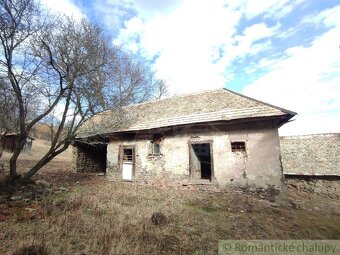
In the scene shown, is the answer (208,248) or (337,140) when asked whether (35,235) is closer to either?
(208,248)

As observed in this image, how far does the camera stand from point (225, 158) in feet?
32.6

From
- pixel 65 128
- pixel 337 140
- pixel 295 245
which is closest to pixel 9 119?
pixel 65 128

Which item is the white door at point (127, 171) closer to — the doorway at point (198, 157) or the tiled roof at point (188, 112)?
the tiled roof at point (188, 112)

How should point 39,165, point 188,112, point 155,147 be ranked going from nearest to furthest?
point 39,165, point 188,112, point 155,147

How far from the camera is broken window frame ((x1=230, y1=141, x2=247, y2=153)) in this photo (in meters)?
9.66

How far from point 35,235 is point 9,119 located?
580cm

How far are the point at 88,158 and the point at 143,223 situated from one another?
1251cm

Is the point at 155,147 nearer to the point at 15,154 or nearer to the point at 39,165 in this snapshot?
the point at 39,165

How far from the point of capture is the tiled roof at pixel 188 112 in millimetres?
9820

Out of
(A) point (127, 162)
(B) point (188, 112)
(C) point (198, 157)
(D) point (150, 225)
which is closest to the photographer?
(D) point (150, 225)

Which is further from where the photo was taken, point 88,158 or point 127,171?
point 88,158
